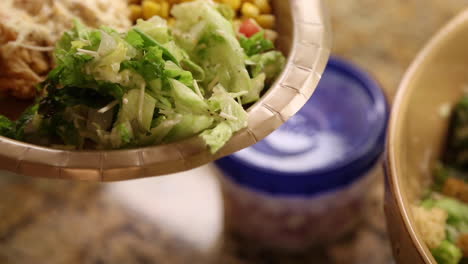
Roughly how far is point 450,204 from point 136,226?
86cm

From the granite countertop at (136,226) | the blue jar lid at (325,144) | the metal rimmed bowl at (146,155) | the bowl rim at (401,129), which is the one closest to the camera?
the metal rimmed bowl at (146,155)

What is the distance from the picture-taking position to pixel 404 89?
110 centimetres

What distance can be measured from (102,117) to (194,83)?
0.53 ft

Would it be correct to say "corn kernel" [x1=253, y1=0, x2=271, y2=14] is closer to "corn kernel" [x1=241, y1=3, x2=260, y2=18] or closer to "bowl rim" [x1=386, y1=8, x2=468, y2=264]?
"corn kernel" [x1=241, y1=3, x2=260, y2=18]

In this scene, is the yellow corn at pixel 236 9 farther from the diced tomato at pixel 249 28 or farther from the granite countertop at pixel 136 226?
the granite countertop at pixel 136 226

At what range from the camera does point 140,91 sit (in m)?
0.77

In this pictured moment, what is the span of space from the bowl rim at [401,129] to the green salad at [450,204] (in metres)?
0.11

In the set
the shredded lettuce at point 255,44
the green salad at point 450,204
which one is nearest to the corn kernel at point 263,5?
the shredded lettuce at point 255,44

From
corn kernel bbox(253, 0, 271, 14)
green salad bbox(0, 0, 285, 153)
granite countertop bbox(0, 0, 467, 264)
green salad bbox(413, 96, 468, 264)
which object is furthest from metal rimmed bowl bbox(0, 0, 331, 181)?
granite countertop bbox(0, 0, 467, 264)

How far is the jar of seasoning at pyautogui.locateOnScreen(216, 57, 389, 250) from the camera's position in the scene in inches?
50.5

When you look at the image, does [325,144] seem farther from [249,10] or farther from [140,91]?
[140,91]

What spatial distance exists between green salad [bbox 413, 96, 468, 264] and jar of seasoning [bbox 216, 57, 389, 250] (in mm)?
179

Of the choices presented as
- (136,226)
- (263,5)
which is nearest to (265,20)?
(263,5)

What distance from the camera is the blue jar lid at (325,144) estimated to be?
1.28 m
